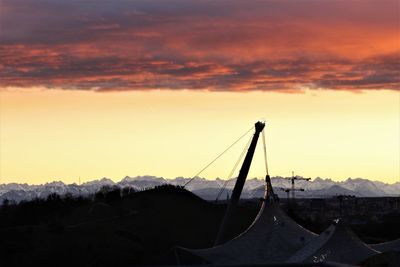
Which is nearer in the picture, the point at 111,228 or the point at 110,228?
the point at 110,228

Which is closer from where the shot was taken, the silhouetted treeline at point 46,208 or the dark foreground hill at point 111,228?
the dark foreground hill at point 111,228

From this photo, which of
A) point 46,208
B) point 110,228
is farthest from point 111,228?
point 46,208

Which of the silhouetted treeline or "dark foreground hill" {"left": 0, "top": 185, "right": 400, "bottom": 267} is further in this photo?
Answer: the silhouetted treeline

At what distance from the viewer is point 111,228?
12825cm

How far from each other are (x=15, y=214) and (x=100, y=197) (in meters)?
22.1

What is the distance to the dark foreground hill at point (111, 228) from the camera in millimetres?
115750

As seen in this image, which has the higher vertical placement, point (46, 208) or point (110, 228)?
point (46, 208)

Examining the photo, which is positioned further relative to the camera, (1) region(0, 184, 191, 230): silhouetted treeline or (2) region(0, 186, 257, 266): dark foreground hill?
(1) region(0, 184, 191, 230): silhouetted treeline

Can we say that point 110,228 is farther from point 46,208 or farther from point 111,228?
point 46,208

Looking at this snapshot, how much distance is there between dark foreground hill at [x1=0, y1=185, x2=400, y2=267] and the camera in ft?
380

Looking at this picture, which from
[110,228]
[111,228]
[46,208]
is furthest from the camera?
[46,208]

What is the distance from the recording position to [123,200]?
14788 centimetres

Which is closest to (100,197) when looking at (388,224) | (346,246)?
(388,224)

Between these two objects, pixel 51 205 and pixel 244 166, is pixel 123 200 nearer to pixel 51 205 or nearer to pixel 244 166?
pixel 51 205
